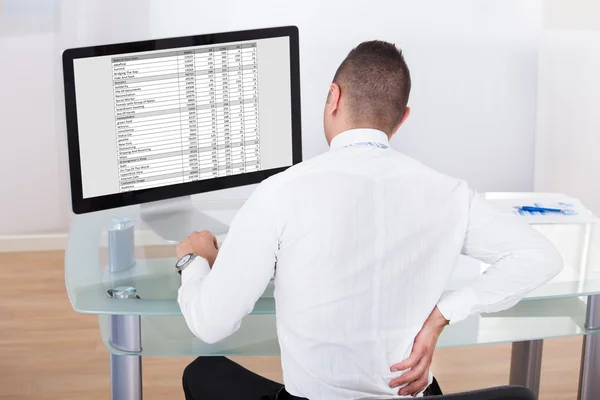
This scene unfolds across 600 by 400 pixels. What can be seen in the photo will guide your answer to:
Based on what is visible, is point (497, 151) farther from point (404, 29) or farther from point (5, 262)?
point (5, 262)

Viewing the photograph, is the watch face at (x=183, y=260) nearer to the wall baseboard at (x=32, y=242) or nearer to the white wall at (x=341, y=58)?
the white wall at (x=341, y=58)

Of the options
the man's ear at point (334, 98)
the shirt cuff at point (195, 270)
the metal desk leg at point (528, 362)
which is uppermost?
the man's ear at point (334, 98)

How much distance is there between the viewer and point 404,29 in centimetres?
386

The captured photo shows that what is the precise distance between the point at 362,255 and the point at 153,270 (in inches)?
25.7

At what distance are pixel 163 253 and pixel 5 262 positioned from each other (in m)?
2.10

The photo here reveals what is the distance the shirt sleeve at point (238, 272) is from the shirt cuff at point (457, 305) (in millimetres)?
334

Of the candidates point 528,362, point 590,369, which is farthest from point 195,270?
point 528,362

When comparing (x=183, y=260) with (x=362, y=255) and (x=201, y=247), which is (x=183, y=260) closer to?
(x=201, y=247)

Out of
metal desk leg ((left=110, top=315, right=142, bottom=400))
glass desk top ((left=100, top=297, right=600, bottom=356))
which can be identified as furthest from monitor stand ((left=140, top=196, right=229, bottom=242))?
metal desk leg ((left=110, top=315, right=142, bottom=400))

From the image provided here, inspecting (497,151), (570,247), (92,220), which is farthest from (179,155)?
(497,151)

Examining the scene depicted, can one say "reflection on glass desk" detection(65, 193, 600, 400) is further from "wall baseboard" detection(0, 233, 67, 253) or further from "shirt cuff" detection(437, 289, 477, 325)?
"wall baseboard" detection(0, 233, 67, 253)

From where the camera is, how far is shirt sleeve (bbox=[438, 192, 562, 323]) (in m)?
1.55

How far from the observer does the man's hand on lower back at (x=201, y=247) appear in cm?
172

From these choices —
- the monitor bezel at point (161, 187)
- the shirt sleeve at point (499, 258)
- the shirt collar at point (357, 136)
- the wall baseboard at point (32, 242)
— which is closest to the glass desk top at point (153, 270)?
the monitor bezel at point (161, 187)
